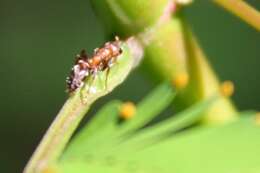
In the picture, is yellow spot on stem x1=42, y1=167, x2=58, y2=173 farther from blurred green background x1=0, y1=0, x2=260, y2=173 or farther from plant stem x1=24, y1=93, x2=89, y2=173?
blurred green background x1=0, y1=0, x2=260, y2=173

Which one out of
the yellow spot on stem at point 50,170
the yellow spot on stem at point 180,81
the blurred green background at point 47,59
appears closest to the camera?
the yellow spot on stem at point 50,170

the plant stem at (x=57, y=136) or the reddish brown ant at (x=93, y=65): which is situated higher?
the reddish brown ant at (x=93, y=65)

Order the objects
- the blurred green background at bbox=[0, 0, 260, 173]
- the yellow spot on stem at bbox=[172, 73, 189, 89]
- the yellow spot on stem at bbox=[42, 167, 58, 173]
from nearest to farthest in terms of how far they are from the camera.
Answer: the yellow spot on stem at bbox=[42, 167, 58, 173] → the yellow spot on stem at bbox=[172, 73, 189, 89] → the blurred green background at bbox=[0, 0, 260, 173]

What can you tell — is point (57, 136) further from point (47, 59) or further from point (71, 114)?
point (47, 59)

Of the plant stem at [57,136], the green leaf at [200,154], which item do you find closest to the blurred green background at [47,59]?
the green leaf at [200,154]

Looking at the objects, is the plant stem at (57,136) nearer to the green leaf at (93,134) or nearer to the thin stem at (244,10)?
the green leaf at (93,134)

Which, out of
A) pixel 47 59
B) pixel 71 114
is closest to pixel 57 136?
pixel 71 114

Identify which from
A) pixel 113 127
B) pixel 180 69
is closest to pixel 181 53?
pixel 180 69

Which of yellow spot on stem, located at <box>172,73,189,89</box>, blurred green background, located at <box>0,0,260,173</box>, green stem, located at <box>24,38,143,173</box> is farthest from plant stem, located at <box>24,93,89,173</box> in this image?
blurred green background, located at <box>0,0,260,173</box>
